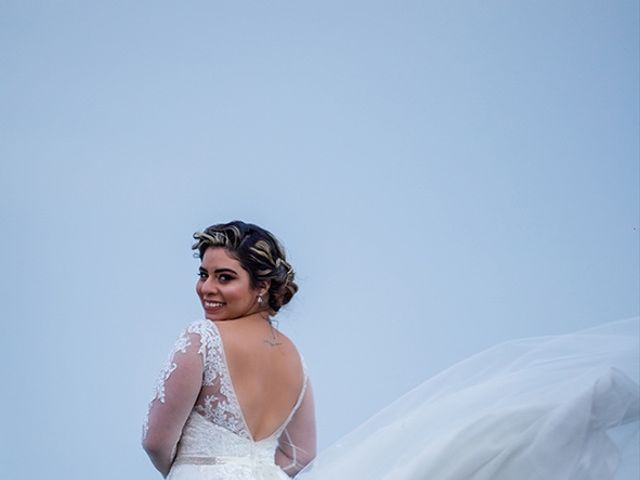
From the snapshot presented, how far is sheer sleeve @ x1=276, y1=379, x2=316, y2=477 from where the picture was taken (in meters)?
2.88

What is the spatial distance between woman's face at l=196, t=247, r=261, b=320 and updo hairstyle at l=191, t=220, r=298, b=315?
2 cm

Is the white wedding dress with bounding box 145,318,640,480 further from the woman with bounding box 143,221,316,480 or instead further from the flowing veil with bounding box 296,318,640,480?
the woman with bounding box 143,221,316,480

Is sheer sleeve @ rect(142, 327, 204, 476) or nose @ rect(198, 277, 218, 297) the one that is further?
nose @ rect(198, 277, 218, 297)

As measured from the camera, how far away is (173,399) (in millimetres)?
2549

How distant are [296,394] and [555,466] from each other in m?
1.25

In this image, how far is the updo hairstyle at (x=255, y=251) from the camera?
2836mm

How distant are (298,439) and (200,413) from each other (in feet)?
1.41

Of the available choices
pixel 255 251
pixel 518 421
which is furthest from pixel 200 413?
pixel 518 421

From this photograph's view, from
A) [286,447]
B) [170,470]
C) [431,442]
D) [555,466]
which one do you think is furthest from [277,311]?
[555,466]

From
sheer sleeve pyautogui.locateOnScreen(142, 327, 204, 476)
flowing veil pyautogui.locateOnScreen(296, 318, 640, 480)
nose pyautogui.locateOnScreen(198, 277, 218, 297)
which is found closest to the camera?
flowing veil pyautogui.locateOnScreen(296, 318, 640, 480)

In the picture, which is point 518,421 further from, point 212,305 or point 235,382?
point 212,305

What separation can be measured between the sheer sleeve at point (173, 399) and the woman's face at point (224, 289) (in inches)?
9.0

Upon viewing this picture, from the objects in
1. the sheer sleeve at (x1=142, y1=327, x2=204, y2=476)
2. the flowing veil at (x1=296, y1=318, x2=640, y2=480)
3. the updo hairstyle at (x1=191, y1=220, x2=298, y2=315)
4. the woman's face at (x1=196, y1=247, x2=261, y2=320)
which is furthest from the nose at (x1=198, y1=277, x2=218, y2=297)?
the flowing veil at (x1=296, y1=318, x2=640, y2=480)

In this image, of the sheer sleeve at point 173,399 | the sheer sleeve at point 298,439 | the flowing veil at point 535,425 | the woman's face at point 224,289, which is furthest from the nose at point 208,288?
the flowing veil at point 535,425
